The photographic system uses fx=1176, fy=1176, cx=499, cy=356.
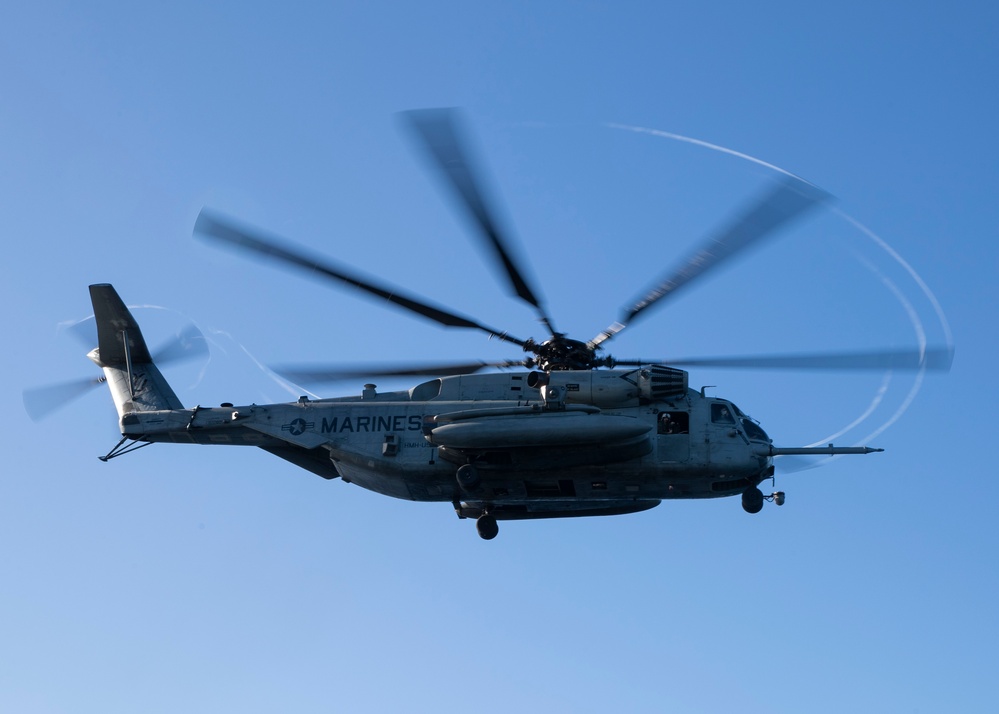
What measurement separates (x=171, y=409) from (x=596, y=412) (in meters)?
11.2

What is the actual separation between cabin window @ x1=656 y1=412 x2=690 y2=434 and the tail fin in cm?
1262

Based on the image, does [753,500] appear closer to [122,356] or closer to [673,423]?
[673,423]

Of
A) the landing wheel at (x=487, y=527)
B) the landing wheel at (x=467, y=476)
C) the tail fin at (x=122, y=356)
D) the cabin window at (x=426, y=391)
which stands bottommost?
the landing wheel at (x=487, y=527)

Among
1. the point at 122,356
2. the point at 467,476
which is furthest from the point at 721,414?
the point at 122,356

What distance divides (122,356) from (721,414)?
16.3 meters

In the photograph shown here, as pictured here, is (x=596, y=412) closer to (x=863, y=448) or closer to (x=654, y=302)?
(x=654, y=302)

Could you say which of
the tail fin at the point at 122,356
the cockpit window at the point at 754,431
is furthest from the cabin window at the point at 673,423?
the tail fin at the point at 122,356

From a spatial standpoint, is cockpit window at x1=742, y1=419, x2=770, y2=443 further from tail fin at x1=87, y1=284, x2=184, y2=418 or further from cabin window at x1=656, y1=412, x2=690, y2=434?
tail fin at x1=87, y1=284, x2=184, y2=418

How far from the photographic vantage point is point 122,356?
3200cm

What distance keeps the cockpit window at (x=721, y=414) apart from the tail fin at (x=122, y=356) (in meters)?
13.7

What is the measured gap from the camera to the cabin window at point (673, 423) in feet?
85.3

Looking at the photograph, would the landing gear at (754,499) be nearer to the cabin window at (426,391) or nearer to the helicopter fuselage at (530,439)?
the helicopter fuselage at (530,439)

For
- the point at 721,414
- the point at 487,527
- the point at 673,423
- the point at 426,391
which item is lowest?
the point at 487,527

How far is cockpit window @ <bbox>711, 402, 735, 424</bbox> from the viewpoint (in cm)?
2599
